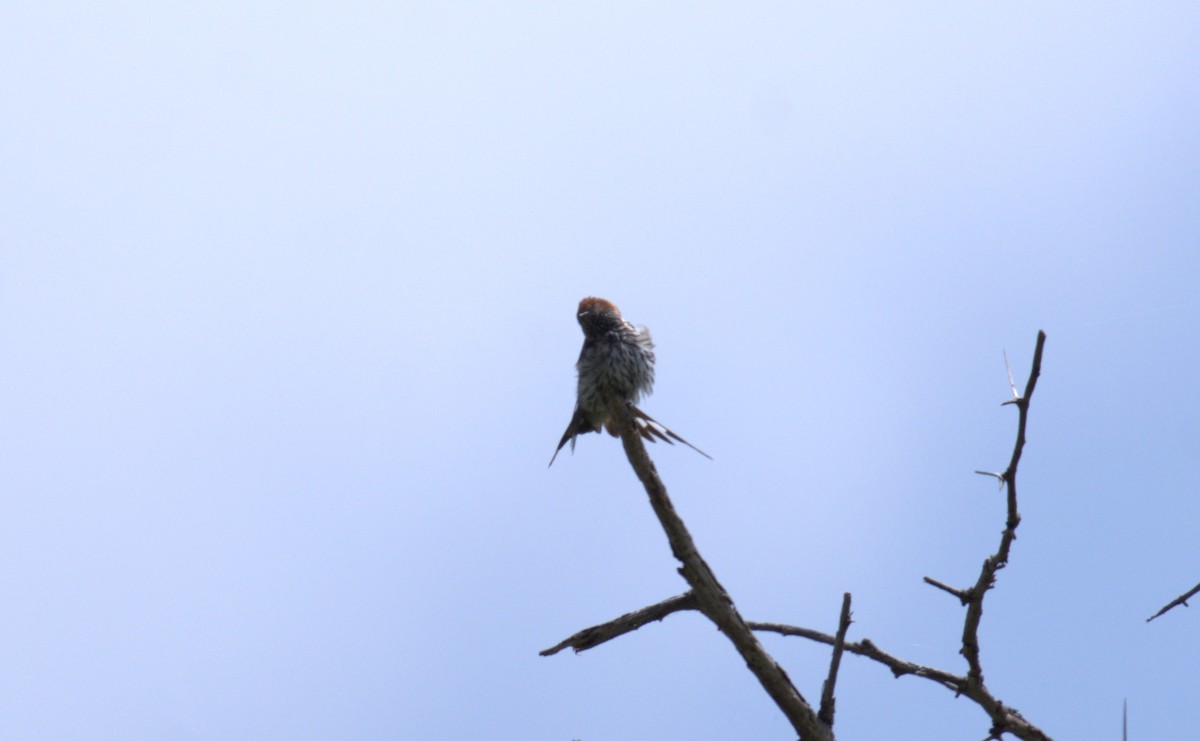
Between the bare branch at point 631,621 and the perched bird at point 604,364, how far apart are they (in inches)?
137

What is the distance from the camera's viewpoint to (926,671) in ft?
18.1

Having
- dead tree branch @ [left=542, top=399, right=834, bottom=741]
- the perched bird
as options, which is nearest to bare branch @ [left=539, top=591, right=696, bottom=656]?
dead tree branch @ [left=542, top=399, right=834, bottom=741]

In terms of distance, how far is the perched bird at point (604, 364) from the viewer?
Result: 919 centimetres

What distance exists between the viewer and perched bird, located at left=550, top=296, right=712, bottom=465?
919 centimetres

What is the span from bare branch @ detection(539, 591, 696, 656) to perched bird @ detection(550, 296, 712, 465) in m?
3.49

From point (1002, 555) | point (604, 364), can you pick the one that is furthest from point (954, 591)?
point (604, 364)

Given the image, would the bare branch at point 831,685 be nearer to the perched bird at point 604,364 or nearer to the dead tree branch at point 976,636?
the dead tree branch at point 976,636

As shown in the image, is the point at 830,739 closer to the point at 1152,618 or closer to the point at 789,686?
the point at 789,686

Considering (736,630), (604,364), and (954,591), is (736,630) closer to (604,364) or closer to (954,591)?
(954,591)

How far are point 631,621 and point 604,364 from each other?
4044mm

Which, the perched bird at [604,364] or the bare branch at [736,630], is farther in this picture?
the perched bird at [604,364]

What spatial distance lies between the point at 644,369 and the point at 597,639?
4272 mm

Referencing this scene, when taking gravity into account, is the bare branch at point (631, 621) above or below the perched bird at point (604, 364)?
below

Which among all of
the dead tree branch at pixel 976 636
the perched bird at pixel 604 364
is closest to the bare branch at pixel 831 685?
the dead tree branch at pixel 976 636
